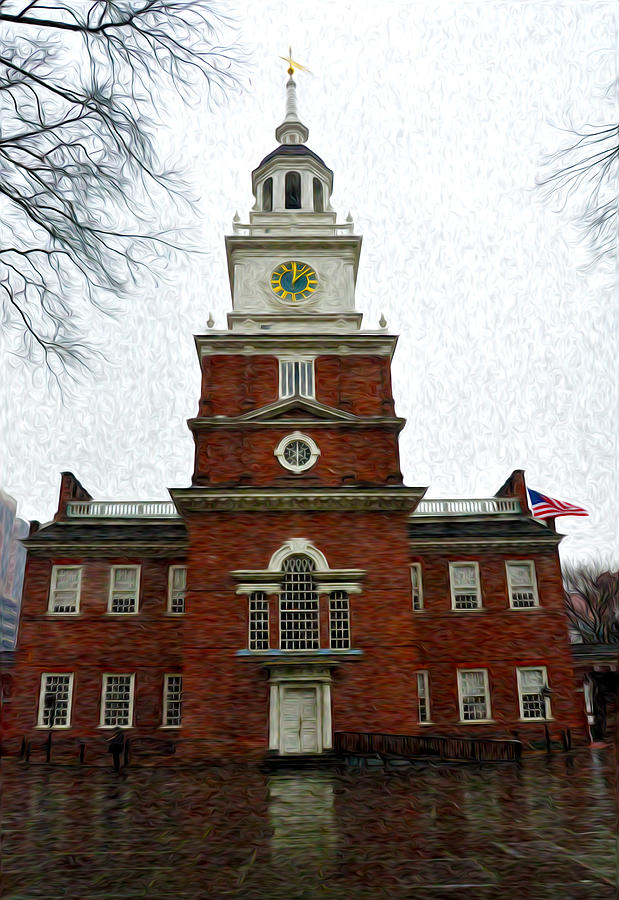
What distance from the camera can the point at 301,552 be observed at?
659 inches

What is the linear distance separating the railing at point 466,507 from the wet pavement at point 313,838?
19.4ft

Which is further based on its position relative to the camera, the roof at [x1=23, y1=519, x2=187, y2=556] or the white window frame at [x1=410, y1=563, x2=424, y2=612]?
the white window frame at [x1=410, y1=563, x2=424, y2=612]

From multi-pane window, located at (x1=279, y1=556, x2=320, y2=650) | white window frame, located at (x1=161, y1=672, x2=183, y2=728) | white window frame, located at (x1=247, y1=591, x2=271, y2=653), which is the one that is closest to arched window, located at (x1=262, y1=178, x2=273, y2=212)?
multi-pane window, located at (x1=279, y1=556, x2=320, y2=650)

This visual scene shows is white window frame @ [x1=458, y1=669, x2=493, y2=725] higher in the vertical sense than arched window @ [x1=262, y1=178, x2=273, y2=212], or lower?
lower

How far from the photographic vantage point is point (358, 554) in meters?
16.9

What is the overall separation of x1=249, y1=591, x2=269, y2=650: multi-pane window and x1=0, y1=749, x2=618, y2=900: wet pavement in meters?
3.86

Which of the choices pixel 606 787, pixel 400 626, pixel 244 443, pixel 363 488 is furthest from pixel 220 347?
pixel 606 787

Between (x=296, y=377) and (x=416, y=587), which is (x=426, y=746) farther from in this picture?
(x=296, y=377)

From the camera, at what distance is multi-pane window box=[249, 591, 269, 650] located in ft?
53.8

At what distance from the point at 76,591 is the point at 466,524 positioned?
8.74 meters

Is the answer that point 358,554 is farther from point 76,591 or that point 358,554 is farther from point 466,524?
point 76,591

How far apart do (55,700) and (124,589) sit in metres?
2.78

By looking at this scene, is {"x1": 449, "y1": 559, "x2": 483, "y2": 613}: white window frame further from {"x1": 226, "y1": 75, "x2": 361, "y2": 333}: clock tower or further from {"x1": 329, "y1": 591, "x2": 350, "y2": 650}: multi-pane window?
{"x1": 226, "y1": 75, "x2": 361, "y2": 333}: clock tower

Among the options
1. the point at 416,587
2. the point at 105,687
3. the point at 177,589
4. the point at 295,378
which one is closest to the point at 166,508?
the point at 177,589
